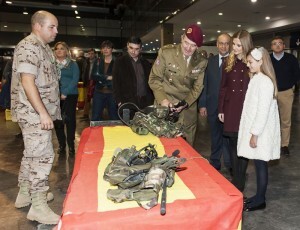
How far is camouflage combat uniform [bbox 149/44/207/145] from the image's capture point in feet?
9.52

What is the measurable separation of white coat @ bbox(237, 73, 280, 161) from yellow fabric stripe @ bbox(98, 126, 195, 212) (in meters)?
0.81

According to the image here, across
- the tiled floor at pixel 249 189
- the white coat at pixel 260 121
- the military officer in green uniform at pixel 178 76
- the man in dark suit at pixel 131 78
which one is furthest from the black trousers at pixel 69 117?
the white coat at pixel 260 121

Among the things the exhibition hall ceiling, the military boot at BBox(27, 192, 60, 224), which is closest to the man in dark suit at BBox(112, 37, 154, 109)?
the military boot at BBox(27, 192, 60, 224)

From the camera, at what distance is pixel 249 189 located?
318cm

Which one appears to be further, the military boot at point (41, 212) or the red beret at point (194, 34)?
the red beret at point (194, 34)

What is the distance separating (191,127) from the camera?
3.15 m

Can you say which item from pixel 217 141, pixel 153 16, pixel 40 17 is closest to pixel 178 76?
pixel 217 141

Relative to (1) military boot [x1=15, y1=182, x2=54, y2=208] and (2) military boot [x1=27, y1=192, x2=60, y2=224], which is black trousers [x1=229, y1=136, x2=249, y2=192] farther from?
(1) military boot [x1=15, y1=182, x2=54, y2=208]

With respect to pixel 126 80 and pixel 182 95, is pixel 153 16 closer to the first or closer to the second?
pixel 126 80

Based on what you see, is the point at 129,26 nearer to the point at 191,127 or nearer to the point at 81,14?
the point at 81,14

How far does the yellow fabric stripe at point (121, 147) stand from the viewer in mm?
1222

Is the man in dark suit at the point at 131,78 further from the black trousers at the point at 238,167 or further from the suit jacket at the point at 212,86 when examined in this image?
the black trousers at the point at 238,167

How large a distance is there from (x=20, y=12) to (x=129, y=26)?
5.30 meters

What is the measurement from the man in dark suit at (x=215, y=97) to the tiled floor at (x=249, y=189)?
302 mm
